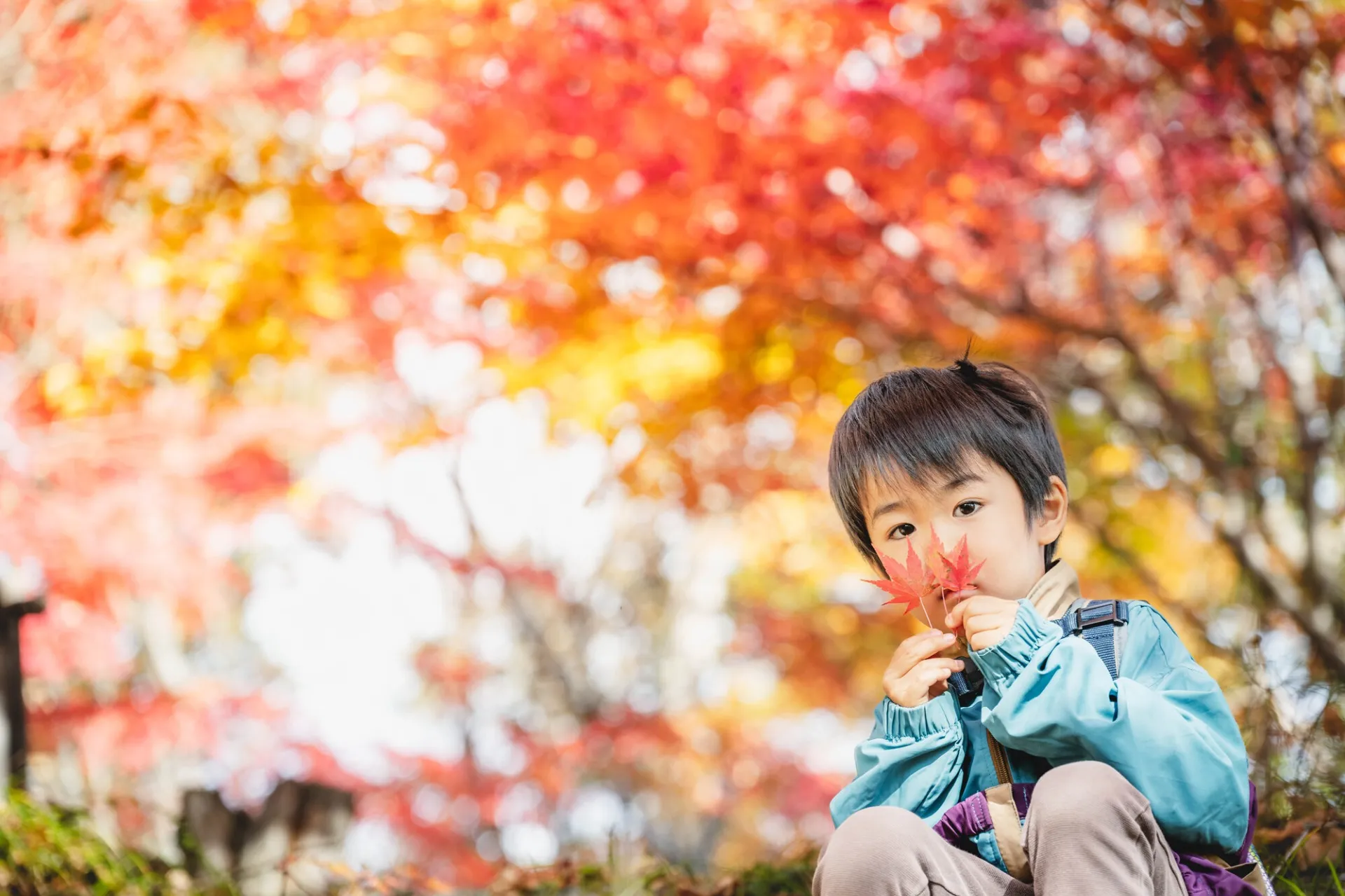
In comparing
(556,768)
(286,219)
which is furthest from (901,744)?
(556,768)

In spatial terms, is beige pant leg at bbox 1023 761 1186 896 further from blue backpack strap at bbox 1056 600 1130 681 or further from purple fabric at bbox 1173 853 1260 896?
blue backpack strap at bbox 1056 600 1130 681

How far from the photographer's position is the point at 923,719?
1760 millimetres

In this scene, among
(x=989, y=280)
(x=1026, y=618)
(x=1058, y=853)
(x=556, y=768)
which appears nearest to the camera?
(x=1058, y=853)

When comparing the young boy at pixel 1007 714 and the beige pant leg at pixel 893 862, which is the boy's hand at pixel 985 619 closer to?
the young boy at pixel 1007 714

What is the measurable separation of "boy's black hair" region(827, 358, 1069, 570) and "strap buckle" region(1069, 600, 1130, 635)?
0.19m

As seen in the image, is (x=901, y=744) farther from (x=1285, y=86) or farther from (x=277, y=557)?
(x=277, y=557)

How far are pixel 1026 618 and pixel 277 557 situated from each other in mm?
9395

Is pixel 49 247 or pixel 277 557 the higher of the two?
pixel 49 247

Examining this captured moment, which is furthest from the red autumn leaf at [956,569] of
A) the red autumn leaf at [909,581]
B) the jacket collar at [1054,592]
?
the jacket collar at [1054,592]

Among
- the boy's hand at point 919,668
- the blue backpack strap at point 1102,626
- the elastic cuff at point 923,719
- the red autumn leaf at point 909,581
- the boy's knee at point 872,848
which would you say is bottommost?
the elastic cuff at point 923,719

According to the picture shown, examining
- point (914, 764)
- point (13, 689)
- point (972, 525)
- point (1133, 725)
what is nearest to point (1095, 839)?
point (1133, 725)

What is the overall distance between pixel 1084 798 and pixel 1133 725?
0.12 meters

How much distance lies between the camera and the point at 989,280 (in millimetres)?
5930

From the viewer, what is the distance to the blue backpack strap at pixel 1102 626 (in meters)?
1.67
